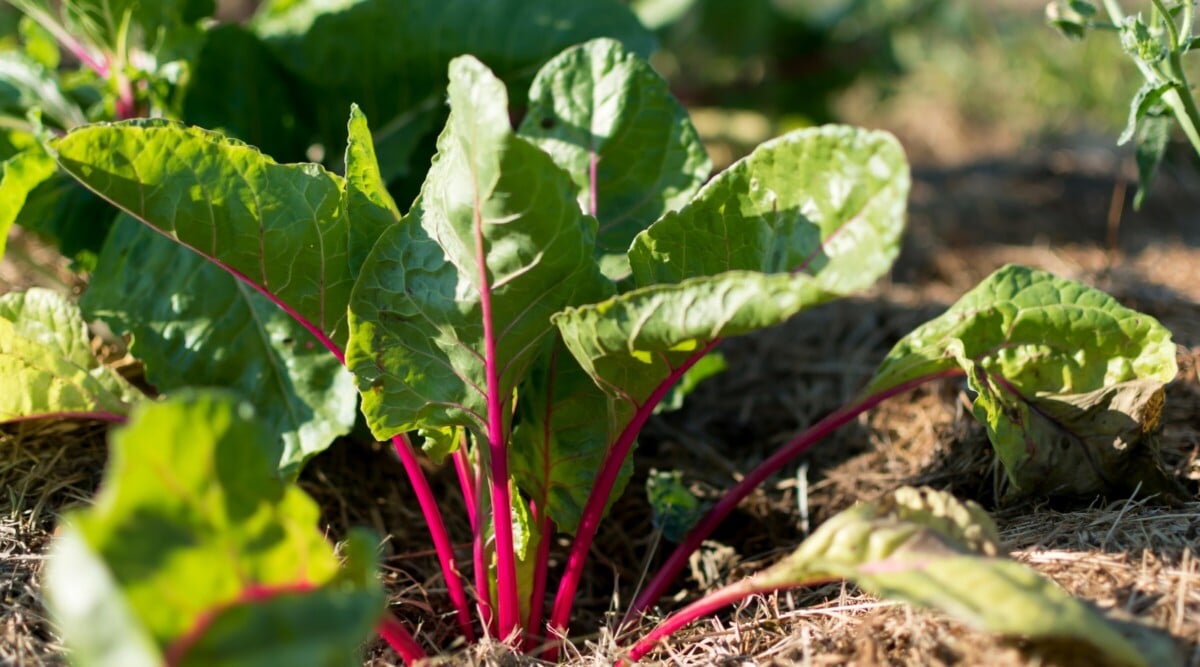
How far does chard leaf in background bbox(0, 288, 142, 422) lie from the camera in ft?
5.03

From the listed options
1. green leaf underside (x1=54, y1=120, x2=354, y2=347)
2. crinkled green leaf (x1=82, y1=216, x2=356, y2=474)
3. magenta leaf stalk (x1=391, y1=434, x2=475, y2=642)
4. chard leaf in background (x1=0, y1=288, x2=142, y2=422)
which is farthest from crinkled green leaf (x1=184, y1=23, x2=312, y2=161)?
magenta leaf stalk (x1=391, y1=434, x2=475, y2=642)

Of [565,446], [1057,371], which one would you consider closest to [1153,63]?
[1057,371]

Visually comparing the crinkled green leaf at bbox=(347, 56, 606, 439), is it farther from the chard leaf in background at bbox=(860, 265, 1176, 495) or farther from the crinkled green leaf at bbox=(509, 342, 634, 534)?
the chard leaf in background at bbox=(860, 265, 1176, 495)

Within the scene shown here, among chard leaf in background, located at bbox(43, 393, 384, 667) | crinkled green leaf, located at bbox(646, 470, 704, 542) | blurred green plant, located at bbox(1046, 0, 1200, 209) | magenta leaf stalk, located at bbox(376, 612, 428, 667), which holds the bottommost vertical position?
crinkled green leaf, located at bbox(646, 470, 704, 542)

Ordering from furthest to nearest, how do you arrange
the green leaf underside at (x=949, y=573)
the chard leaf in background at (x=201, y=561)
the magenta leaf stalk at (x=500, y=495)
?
the magenta leaf stalk at (x=500, y=495), the green leaf underside at (x=949, y=573), the chard leaf in background at (x=201, y=561)

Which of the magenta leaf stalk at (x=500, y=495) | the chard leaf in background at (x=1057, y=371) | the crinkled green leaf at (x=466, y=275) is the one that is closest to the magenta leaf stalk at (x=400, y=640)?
the magenta leaf stalk at (x=500, y=495)

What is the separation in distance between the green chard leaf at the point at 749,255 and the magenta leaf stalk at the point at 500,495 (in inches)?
5.0

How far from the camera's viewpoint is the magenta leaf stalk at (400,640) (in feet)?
4.07

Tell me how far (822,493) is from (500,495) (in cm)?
77

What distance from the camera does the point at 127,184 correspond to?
1.28 metres

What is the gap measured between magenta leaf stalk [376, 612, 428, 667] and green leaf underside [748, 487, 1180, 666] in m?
0.46

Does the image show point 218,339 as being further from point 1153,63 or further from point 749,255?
point 1153,63

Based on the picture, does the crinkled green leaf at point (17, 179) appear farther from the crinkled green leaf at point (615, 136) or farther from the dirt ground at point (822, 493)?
the crinkled green leaf at point (615, 136)

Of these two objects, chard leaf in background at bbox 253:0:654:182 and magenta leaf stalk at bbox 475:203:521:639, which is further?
chard leaf in background at bbox 253:0:654:182
